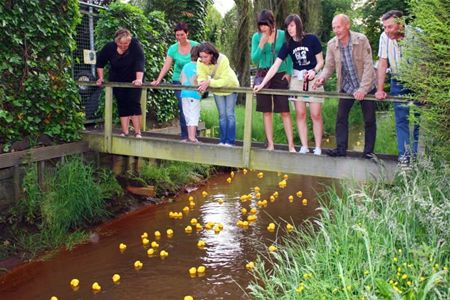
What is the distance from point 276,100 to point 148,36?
4785 mm

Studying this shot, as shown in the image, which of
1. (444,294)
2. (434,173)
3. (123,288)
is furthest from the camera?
(123,288)

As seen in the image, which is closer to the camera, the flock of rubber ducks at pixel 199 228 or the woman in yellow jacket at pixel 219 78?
the flock of rubber ducks at pixel 199 228

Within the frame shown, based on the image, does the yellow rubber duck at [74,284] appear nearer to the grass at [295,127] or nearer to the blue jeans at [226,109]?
the blue jeans at [226,109]

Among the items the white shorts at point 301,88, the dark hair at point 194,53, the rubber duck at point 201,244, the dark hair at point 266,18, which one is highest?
the dark hair at point 266,18

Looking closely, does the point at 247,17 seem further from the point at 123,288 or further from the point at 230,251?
the point at 123,288

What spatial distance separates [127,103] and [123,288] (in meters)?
3.06

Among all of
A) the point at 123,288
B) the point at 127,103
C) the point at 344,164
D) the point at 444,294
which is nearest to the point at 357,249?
the point at 444,294

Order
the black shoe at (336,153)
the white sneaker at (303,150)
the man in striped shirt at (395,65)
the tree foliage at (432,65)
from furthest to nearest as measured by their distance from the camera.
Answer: the white sneaker at (303,150) → the black shoe at (336,153) → the man in striped shirt at (395,65) → the tree foliage at (432,65)

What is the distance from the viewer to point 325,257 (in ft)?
14.0

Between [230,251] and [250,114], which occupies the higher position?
[250,114]

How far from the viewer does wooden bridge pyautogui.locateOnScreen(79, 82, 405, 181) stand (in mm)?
6180

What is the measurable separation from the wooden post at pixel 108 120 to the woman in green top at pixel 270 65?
7.90ft

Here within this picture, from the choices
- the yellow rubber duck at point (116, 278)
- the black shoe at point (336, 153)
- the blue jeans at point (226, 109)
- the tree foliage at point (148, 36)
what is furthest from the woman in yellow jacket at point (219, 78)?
the tree foliage at point (148, 36)

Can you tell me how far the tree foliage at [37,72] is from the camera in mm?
6887
